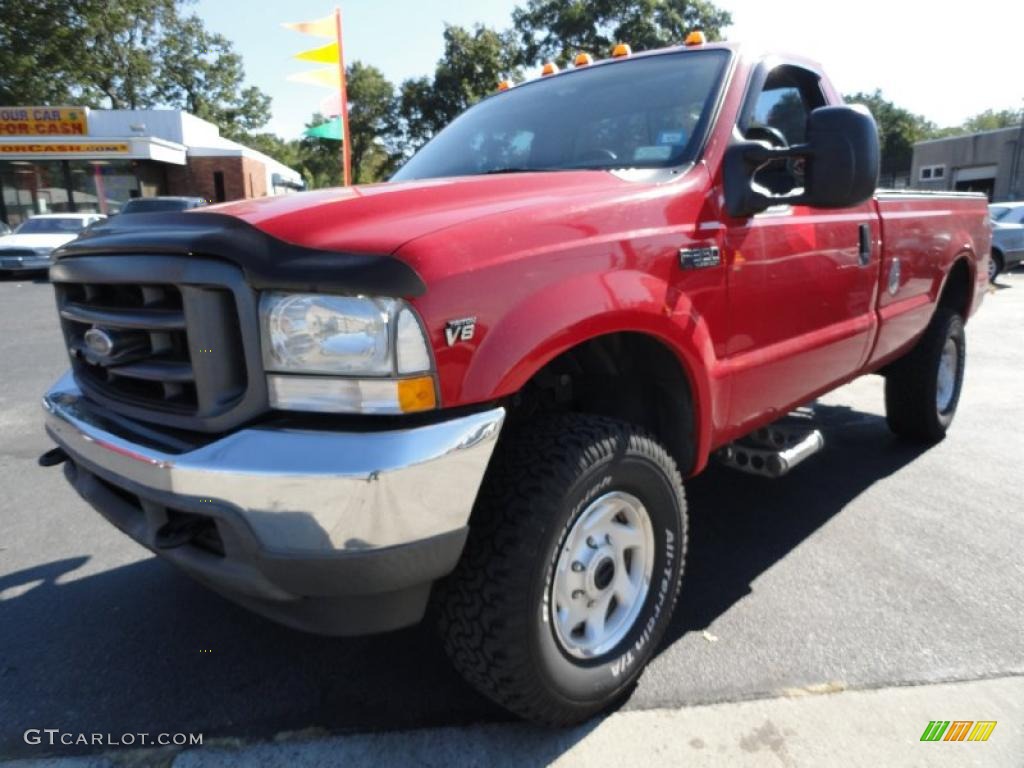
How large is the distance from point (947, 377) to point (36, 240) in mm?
17324

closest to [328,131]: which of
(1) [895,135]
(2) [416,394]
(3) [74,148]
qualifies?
(2) [416,394]

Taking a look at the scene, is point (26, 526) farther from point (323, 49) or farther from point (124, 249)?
point (323, 49)

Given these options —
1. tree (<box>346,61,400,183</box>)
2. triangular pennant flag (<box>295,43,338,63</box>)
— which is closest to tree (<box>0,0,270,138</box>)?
tree (<box>346,61,400,183</box>)

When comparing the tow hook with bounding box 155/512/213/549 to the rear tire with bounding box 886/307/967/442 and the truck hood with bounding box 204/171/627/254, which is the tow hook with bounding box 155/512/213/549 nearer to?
the truck hood with bounding box 204/171/627/254

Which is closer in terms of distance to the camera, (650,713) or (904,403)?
(650,713)

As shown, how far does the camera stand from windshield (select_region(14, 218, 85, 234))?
1650 cm

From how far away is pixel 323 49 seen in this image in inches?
435

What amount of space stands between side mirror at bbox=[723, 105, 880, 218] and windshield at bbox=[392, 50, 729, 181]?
0.18 meters

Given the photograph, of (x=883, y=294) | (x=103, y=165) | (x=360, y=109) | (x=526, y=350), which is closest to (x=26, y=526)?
(x=526, y=350)

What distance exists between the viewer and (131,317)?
1.86 m

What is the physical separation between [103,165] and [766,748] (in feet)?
92.5

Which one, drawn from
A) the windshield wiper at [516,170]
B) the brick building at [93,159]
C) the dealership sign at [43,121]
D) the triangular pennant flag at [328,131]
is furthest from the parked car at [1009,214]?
the dealership sign at [43,121]

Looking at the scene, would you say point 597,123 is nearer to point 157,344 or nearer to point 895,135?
point 157,344

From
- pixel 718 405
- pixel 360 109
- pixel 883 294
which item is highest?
pixel 360 109
